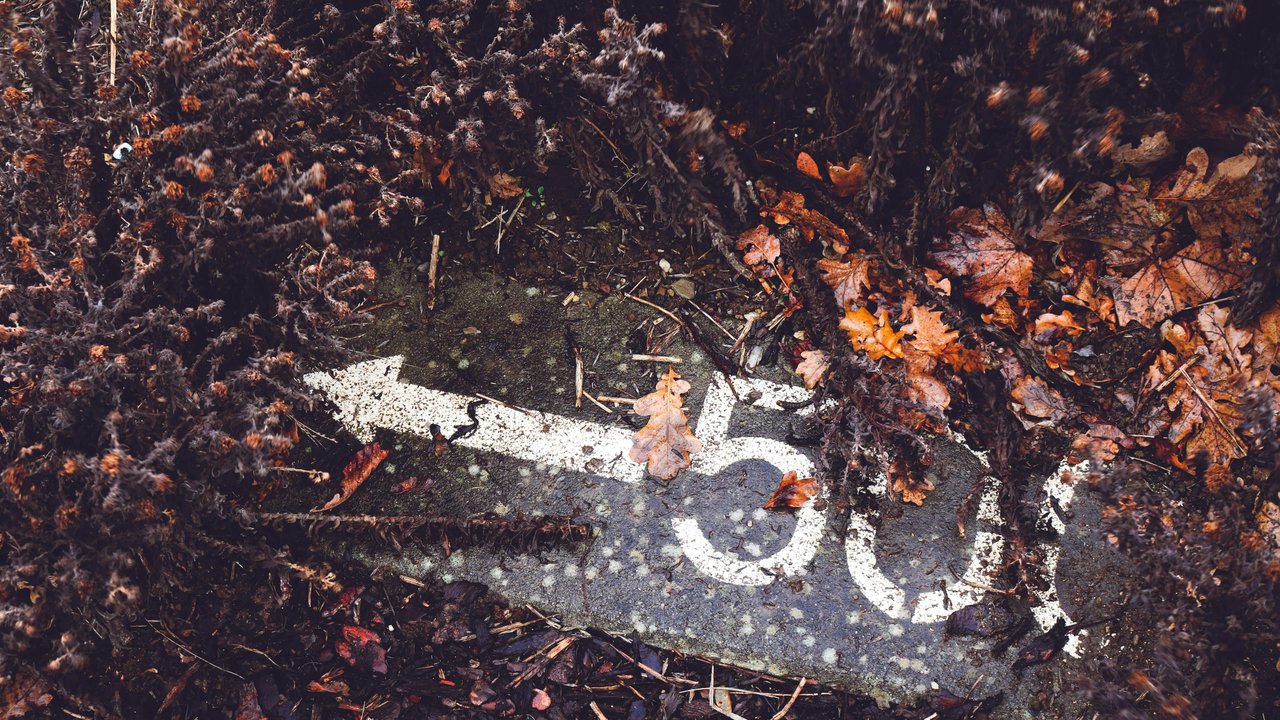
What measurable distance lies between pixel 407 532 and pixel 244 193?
45.0 inches

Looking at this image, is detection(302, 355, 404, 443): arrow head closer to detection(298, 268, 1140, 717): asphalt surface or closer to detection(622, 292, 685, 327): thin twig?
detection(298, 268, 1140, 717): asphalt surface

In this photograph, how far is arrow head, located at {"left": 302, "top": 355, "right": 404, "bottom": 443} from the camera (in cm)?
265

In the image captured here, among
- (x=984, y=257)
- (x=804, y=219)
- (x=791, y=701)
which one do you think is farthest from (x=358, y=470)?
(x=984, y=257)

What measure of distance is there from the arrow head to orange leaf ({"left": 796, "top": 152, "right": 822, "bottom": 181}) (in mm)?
1640

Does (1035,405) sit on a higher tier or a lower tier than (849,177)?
lower

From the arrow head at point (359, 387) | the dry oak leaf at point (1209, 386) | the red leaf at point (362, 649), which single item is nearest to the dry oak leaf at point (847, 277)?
the dry oak leaf at point (1209, 386)

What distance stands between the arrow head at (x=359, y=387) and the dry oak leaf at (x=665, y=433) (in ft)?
3.07

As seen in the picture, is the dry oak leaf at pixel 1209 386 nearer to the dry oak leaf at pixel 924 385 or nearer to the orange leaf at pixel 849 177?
the dry oak leaf at pixel 924 385

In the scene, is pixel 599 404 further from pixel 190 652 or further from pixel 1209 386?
pixel 1209 386

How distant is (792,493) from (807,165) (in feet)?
3.88

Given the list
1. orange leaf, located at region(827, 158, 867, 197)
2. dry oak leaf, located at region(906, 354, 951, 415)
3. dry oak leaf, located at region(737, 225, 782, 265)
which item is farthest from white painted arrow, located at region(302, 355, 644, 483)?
orange leaf, located at region(827, 158, 867, 197)

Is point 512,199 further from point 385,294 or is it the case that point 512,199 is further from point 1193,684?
point 1193,684

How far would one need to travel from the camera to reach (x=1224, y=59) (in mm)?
2266

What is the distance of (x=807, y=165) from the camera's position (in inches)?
106
